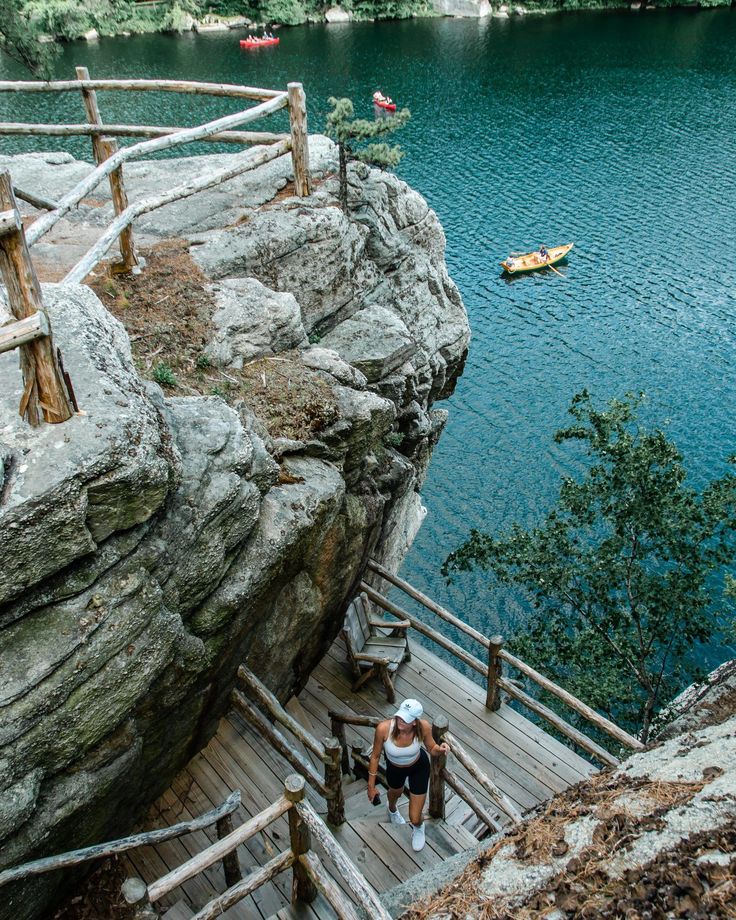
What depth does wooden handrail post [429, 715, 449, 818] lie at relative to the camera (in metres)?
9.00

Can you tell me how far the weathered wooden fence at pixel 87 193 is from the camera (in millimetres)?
6262

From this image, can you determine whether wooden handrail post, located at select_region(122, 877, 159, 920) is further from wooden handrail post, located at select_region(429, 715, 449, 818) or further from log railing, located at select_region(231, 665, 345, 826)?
wooden handrail post, located at select_region(429, 715, 449, 818)

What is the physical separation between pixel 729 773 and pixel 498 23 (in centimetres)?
7878

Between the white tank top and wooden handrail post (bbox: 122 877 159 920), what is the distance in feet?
10.5

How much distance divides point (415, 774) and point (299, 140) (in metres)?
11.1

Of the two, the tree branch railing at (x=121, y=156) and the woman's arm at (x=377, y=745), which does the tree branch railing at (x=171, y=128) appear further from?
the woman's arm at (x=377, y=745)

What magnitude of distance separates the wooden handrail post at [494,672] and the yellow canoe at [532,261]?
27207 millimetres

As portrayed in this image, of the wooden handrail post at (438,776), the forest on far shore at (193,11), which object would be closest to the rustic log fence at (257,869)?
the wooden handrail post at (438,776)

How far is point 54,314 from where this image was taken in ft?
27.2

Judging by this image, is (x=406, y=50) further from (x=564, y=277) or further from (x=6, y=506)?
(x=6, y=506)

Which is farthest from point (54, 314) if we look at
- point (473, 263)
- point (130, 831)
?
point (473, 263)

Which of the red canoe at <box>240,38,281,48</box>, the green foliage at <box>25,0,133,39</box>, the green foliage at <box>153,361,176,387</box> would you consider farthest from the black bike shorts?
the green foliage at <box>25,0,133,39</box>

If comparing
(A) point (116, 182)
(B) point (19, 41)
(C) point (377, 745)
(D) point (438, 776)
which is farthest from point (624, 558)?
(B) point (19, 41)

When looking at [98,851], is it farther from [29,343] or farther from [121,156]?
[121,156]
